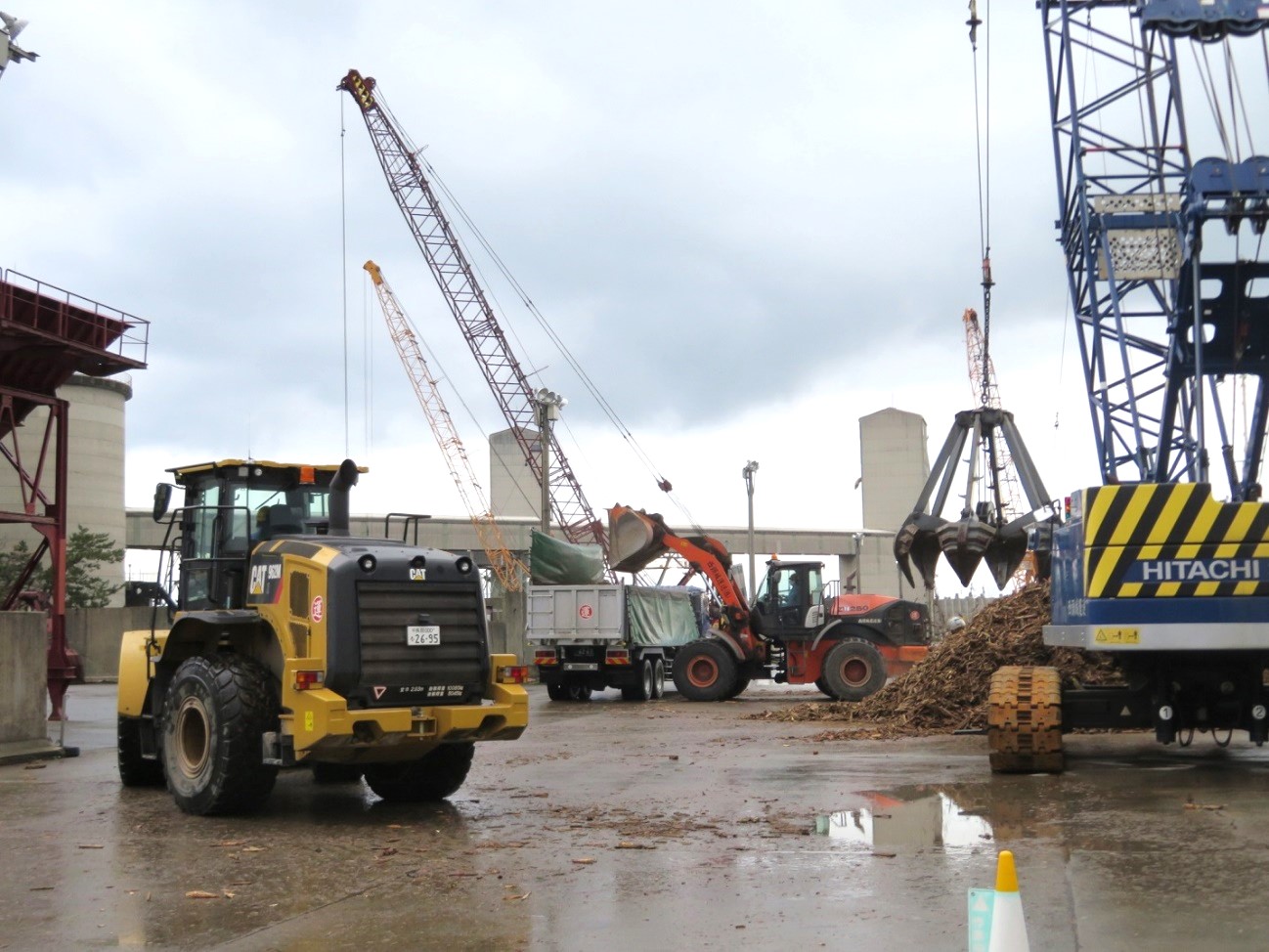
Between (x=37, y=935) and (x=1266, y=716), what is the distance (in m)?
10.1

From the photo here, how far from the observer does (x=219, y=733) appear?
10688 mm

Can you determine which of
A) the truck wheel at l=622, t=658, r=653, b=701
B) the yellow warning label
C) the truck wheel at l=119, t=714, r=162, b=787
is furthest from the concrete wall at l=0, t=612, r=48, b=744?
the truck wheel at l=622, t=658, r=653, b=701

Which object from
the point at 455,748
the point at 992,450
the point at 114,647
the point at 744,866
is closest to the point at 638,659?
the point at 992,450

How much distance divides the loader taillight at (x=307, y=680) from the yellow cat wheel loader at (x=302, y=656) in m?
0.01

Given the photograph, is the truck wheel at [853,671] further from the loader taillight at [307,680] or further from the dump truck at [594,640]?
the loader taillight at [307,680]

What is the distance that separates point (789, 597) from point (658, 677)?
4597mm

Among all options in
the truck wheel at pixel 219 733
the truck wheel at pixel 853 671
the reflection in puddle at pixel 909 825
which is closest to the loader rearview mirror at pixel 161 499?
the truck wheel at pixel 219 733

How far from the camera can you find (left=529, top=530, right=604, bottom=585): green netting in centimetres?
3300

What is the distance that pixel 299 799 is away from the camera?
40.9 feet

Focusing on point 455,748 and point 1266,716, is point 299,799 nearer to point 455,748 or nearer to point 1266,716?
point 455,748

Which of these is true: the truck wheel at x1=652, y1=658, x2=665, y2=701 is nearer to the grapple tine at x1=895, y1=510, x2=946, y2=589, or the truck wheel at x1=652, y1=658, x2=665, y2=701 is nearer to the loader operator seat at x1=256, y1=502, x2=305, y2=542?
the grapple tine at x1=895, y1=510, x2=946, y2=589

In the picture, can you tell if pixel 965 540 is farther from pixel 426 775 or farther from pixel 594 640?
pixel 594 640

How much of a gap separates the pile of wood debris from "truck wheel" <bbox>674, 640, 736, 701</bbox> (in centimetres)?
734

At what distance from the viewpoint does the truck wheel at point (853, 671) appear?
84.3 ft
